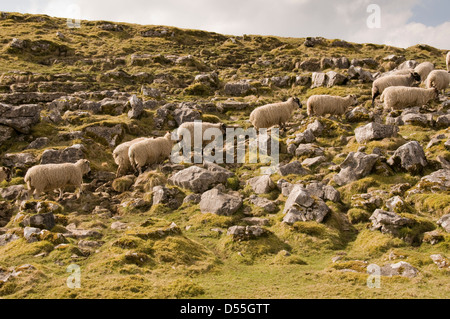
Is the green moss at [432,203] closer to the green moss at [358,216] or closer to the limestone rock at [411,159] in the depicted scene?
the green moss at [358,216]

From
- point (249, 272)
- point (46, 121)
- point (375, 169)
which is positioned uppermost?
point (46, 121)

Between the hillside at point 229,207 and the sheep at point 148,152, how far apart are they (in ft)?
3.56

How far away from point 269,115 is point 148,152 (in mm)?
9604

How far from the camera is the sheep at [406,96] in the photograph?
24688 mm

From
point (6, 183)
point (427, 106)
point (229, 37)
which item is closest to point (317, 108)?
point (427, 106)

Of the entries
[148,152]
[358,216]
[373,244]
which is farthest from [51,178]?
[373,244]

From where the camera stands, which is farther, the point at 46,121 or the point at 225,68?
the point at 225,68

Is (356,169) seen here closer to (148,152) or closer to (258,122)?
(258,122)

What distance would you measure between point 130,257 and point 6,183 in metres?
13.2

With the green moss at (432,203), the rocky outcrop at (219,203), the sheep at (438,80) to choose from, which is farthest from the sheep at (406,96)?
the rocky outcrop at (219,203)

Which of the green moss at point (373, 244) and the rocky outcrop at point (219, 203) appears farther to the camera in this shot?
the rocky outcrop at point (219, 203)

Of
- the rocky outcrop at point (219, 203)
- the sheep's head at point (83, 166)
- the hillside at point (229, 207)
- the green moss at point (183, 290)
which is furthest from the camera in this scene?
the sheep's head at point (83, 166)
